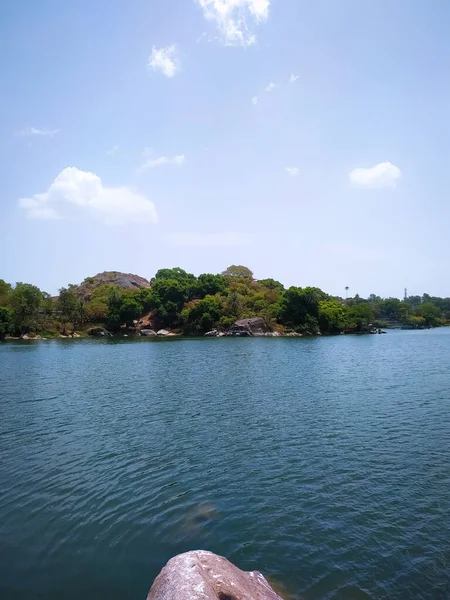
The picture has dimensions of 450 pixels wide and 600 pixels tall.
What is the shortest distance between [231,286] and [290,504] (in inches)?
5376

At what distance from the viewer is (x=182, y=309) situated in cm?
14050

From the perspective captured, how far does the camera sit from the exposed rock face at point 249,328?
115500 mm

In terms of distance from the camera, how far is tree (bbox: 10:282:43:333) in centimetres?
10919

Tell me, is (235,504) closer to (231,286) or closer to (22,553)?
(22,553)

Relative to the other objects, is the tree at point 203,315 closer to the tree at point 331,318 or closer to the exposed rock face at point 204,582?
the tree at point 331,318

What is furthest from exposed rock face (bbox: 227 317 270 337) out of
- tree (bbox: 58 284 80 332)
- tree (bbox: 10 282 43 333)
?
tree (bbox: 10 282 43 333)

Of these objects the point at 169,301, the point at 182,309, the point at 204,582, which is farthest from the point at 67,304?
the point at 204,582

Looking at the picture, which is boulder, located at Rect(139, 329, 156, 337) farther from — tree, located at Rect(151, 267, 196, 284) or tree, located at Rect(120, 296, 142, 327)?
tree, located at Rect(151, 267, 196, 284)

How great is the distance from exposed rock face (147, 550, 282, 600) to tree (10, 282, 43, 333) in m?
113

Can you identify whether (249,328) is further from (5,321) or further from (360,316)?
(5,321)

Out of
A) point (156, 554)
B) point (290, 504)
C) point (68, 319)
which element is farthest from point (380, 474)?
point (68, 319)

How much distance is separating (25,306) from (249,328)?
206 ft

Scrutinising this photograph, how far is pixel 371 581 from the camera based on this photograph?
1088cm

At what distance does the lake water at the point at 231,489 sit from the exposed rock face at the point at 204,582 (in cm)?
217
